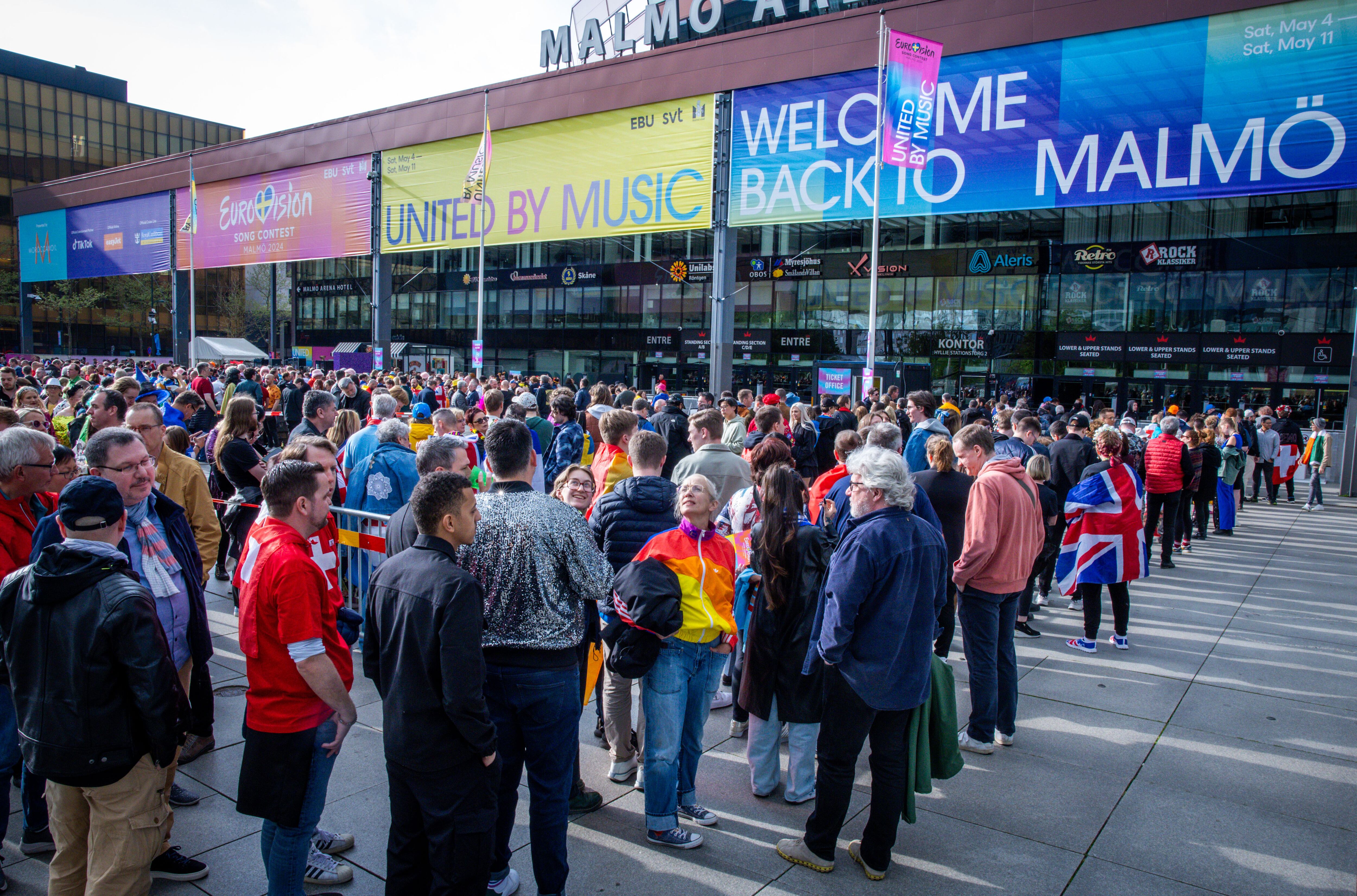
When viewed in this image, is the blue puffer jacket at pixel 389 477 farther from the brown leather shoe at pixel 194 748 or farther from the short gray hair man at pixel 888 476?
the short gray hair man at pixel 888 476

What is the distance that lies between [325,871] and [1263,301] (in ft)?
103

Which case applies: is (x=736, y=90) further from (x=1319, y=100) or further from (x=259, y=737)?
(x=259, y=737)

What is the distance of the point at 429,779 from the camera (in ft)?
9.02

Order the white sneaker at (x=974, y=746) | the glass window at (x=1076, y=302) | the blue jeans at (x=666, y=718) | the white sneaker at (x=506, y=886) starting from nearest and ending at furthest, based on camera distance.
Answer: the white sneaker at (x=506, y=886)
the blue jeans at (x=666, y=718)
the white sneaker at (x=974, y=746)
the glass window at (x=1076, y=302)

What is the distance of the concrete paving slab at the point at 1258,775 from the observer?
441cm

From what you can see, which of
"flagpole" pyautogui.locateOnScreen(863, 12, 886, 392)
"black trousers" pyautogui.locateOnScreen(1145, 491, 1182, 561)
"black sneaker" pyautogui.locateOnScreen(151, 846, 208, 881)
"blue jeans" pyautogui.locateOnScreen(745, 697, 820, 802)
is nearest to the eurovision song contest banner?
"flagpole" pyautogui.locateOnScreen(863, 12, 886, 392)

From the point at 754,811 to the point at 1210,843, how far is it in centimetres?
235

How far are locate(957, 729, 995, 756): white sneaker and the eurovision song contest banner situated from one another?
12.3 meters

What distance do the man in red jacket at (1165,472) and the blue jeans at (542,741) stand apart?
8735 mm

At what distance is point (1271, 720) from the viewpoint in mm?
5566

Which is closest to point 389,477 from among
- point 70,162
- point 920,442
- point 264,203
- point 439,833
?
point 439,833

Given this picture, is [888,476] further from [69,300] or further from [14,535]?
[69,300]

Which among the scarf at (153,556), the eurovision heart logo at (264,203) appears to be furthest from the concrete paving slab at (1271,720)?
the eurovision heart logo at (264,203)

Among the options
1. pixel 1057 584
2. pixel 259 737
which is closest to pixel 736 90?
pixel 1057 584
